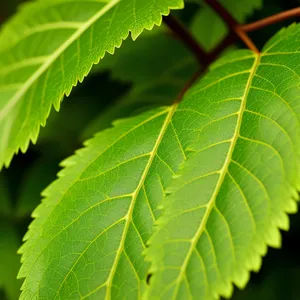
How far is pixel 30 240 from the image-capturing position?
3.06ft

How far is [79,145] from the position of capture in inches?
64.8

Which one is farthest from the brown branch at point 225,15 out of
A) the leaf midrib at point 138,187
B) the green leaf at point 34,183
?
the green leaf at point 34,183

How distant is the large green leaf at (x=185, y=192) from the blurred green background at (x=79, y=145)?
0.37 m

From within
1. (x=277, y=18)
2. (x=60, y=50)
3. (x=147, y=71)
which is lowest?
(x=277, y=18)

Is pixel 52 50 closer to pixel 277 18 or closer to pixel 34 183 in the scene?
pixel 277 18

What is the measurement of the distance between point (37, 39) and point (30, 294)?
56cm

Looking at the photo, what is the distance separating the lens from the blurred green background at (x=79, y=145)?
55.6 inches

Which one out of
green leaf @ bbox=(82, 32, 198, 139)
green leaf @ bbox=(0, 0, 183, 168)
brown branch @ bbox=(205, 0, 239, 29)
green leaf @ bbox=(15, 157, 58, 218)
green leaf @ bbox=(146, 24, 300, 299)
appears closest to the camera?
green leaf @ bbox=(146, 24, 300, 299)

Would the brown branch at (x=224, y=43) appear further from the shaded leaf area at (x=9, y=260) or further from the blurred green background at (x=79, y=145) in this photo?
the shaded leaf area at (x=9, y=260)

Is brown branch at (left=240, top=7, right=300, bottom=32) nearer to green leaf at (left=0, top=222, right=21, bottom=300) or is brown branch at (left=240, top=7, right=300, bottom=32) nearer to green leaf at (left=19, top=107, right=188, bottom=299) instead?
green leaf at (left=19, top=107, right=188, bottom=299)

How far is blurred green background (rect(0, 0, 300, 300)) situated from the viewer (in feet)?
4.63

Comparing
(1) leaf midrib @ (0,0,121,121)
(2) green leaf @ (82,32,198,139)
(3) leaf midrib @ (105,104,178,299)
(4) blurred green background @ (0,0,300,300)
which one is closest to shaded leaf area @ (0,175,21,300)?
(4) blurred green background @ (0,0,300,300)

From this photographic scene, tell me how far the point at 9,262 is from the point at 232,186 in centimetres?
85

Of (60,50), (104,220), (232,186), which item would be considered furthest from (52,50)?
(232,186)
